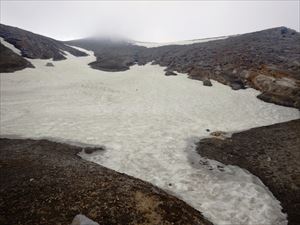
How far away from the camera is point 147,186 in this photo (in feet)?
43.2

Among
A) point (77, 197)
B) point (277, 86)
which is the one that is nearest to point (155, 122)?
point (77, 197)

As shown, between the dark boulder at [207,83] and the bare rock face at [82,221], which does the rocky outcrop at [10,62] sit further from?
the bare rock face at [82,221]

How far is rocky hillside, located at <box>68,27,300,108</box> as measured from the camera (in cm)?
3338

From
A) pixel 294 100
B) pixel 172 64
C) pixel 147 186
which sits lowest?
pixel 172 64

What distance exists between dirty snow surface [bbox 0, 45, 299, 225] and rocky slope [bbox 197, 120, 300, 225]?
0.66 m

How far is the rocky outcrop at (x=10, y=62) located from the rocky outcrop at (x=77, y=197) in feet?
105

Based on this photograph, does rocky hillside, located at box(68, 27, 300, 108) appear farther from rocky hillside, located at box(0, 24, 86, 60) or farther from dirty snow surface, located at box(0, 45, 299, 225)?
rocky hillside, located at box(0, 24, 86, 60)

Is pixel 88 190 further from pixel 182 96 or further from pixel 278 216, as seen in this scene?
pixel 182 96

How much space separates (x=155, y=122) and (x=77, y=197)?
45.3 ft

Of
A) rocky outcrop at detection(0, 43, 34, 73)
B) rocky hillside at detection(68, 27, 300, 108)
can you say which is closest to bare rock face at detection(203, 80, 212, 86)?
rocky hillside at detection(68, 27, 300, 108)

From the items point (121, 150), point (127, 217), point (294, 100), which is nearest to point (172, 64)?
point (294, 100)

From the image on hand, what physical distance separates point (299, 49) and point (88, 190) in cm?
4358

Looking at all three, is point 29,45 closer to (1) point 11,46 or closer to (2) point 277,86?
(1) point 11,46

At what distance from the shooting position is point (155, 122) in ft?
80.6
